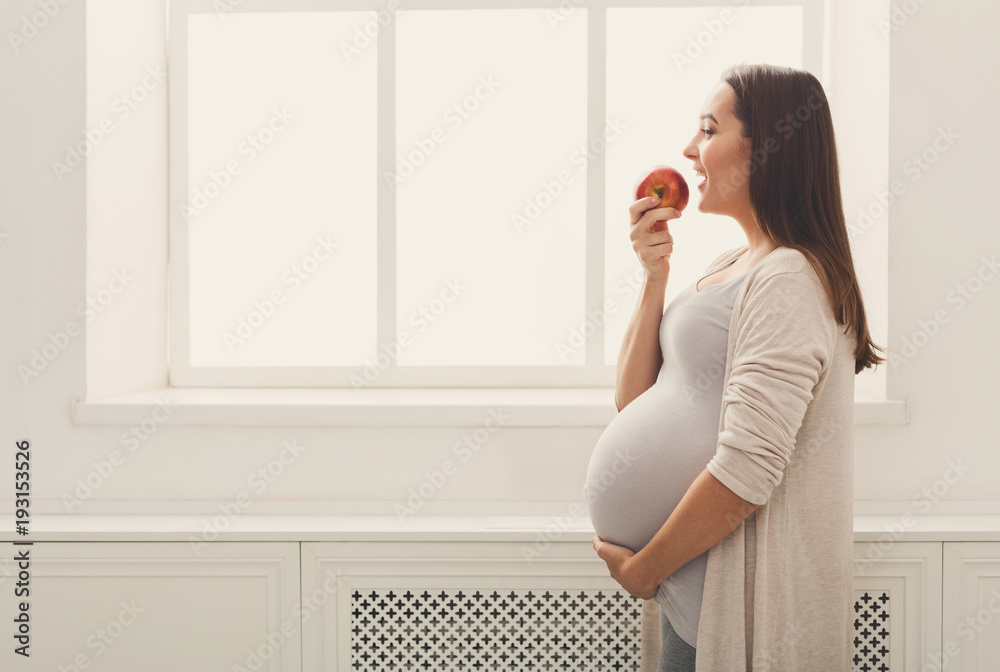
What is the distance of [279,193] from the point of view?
1.92m

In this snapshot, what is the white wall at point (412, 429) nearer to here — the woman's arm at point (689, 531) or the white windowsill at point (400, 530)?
the white windowsill at point (400, 530)

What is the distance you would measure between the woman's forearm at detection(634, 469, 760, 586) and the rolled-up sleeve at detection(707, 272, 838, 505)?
25 mm

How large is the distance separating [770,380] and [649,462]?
25cm

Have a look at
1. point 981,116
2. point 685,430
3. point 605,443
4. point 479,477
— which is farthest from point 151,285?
point 981,116

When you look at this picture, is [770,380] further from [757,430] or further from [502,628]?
[502,628]

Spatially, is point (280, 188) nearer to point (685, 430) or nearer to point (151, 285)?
point (151, 285)

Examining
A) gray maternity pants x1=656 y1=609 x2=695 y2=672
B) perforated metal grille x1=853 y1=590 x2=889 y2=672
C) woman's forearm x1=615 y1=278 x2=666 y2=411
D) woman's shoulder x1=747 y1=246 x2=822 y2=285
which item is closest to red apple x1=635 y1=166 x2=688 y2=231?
woman's forearm x1=615 y1=278 x2=666 y2=411

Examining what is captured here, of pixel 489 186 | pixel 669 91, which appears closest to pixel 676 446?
pixel 489 186

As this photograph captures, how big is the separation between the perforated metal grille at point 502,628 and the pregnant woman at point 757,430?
0.28 metres

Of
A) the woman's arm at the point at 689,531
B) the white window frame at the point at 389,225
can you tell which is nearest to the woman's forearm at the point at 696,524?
the woman's arm at the point at 689,531

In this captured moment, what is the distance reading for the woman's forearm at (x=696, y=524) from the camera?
0.99 meters

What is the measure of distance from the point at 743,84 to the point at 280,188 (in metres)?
1.32

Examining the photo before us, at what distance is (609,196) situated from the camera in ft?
6.15

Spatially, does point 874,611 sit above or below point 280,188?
below
